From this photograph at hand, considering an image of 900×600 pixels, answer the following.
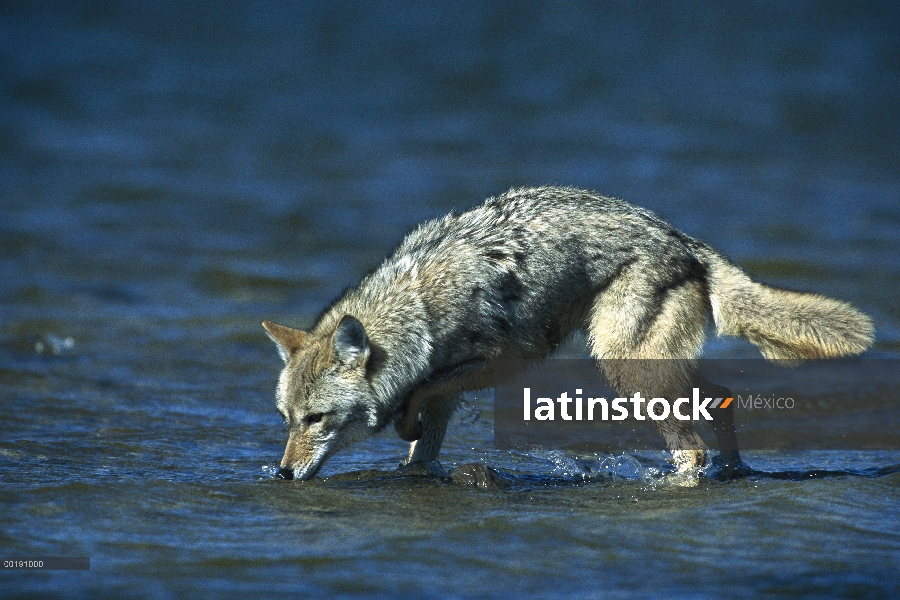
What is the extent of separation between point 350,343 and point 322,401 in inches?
16.3

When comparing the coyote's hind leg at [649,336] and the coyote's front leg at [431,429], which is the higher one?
the coyote's hind leg at [649,336]

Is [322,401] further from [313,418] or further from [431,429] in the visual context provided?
[431,429]

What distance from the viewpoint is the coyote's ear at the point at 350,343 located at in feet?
→ 20.3

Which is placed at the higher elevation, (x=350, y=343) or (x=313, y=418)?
(x=350, y=343)

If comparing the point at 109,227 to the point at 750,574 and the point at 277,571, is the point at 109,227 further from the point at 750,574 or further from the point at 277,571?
the point at 750,574

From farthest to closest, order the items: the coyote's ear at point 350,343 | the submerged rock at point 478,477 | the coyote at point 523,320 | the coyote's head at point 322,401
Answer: the submerged rock at point 478,477
the coyote at point 523,320
the coyote's head at point 322,401
the coyote's ear at point 350,343

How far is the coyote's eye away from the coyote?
0.02 metres

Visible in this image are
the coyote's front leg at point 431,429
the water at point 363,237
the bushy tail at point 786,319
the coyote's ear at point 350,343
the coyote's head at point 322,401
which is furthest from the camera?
the coyote's front leg at point 431,429

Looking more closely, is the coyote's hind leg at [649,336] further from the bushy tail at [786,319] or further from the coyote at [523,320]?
the bushy tail at [786,319]

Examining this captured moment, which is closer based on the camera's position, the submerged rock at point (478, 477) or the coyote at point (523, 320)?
the coyote at point (523, 320)

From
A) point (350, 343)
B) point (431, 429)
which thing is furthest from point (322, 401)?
point (431, 429)

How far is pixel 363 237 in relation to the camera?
617 inches

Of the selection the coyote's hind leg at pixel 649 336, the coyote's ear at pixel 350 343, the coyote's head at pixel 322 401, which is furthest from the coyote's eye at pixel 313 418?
the coyote's hind leg at pixel 649 336

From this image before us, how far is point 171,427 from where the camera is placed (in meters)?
8.06
